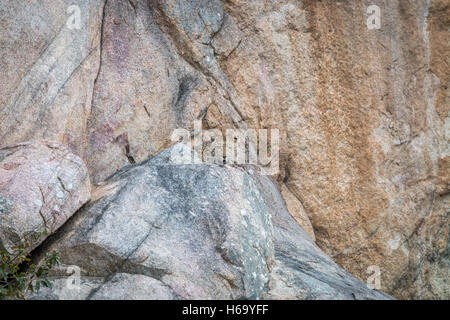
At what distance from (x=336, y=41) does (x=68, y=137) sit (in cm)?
462

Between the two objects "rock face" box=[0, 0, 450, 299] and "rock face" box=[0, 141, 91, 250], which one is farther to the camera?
"rock face" box=[0, 0, 450, 299]

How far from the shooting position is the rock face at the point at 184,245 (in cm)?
437

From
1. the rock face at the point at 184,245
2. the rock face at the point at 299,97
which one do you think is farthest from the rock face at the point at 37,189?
the rock face at the point at 299,97

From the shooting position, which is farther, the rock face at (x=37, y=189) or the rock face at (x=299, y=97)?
the rock face at (x=299, y=97)

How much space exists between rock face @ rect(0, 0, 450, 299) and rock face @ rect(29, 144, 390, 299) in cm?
135

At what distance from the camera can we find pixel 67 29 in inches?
236

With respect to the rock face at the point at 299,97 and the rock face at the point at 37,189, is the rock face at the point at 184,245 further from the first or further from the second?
the rock face at the point at 299,97

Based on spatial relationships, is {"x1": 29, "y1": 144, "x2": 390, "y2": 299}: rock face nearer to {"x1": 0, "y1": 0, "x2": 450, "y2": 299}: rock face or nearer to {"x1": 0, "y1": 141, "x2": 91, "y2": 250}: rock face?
{"x1": 0, "y1": 141, "x2": 91, "y2": 250}: rock face

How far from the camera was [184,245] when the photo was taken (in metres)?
4.63

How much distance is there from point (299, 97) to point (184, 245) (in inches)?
177

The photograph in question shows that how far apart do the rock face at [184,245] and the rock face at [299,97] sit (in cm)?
135

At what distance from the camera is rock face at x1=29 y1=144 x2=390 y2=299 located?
437cm

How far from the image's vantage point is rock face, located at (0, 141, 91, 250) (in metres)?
4.38

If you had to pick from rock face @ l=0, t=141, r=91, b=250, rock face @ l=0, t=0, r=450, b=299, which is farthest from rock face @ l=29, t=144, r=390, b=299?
rock face @ l=0, t=0, r=450, b=299
